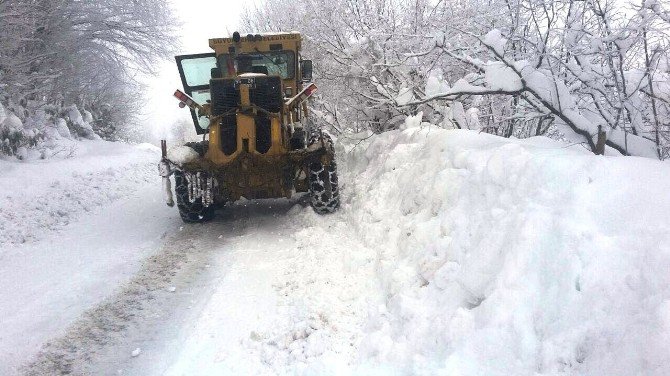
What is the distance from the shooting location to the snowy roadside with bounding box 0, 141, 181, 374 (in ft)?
13.5

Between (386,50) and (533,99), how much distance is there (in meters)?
4.22

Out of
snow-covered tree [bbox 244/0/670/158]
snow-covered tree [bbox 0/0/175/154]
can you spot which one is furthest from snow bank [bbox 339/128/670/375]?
snow-covered tree [bbox 0/0/175/154]

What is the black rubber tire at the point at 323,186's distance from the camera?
674 cm

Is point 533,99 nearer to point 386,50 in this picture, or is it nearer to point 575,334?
point 575,334

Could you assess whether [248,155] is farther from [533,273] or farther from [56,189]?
[56,189]

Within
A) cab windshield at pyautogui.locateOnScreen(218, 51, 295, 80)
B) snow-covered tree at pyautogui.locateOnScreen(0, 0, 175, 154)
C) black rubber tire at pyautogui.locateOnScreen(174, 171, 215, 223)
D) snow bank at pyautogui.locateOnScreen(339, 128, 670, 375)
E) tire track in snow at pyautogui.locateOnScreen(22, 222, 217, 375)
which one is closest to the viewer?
snow bank at pyautogui.locateOnScreen(339, 128, 670, 375)

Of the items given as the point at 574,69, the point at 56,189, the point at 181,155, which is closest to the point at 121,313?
the point at 181,155

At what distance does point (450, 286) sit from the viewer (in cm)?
328

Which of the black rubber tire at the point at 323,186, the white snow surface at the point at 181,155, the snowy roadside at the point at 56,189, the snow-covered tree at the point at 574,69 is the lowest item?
the snowy roadside at the point at 56,189

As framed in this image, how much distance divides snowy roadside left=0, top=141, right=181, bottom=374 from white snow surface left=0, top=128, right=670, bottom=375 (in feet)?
0.20

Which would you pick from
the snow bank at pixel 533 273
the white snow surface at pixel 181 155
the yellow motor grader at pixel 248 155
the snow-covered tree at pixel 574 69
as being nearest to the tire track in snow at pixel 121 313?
the yellow motor grader at pixel 248 155

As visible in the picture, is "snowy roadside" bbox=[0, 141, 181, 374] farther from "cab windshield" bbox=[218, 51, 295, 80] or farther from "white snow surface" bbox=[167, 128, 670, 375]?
"cab windshield" bbox=[218, 51, 295, 80]

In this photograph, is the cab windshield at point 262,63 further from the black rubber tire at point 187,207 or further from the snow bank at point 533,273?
Answer: the snow bank at point 533,273

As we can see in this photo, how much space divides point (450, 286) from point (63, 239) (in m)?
6.06
